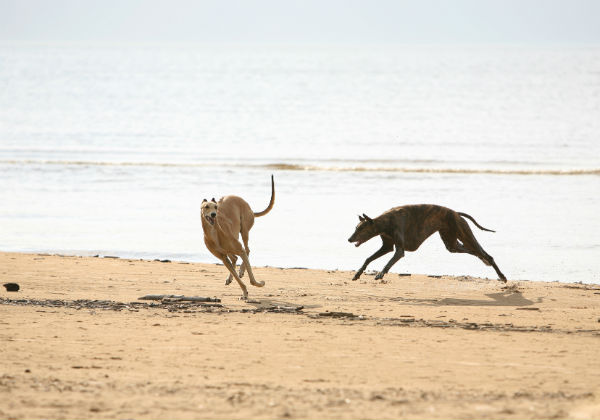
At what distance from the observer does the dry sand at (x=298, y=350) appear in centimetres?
744

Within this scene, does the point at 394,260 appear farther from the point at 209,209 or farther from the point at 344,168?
the point at 344,168

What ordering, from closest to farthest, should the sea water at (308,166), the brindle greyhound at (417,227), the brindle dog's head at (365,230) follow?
the brindle greyhound at (417,227)
the brindle dog's head at (365,230)
the sea water at (308,166)

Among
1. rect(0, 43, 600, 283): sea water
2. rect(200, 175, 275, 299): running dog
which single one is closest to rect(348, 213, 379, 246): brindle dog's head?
rect(0, 43, 600, 283): sea water

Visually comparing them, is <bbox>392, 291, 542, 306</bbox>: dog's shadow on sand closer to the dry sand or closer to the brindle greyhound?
the dry sand

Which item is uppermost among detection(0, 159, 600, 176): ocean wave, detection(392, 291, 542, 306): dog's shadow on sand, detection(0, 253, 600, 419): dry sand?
detection(0, 159, 600, 176): ocean wave

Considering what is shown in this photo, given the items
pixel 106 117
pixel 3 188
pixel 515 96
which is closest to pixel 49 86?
pixel 106 117

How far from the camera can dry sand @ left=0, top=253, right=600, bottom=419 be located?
7.44m

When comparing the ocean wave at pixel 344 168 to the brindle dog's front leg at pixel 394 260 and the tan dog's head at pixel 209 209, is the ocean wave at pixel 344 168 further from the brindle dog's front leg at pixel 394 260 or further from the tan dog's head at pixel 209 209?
the tan dog's head at pixel 209 209

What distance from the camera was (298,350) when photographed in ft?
30.1

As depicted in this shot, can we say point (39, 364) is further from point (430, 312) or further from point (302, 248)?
point (302, 248)

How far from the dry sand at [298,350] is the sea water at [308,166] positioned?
2986mm

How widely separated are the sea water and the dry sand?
118 inches

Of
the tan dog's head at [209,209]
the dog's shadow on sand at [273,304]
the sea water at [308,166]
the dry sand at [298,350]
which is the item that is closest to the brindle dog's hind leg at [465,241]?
the sea water at [308,166]

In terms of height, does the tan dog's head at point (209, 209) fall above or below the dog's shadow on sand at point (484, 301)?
above
